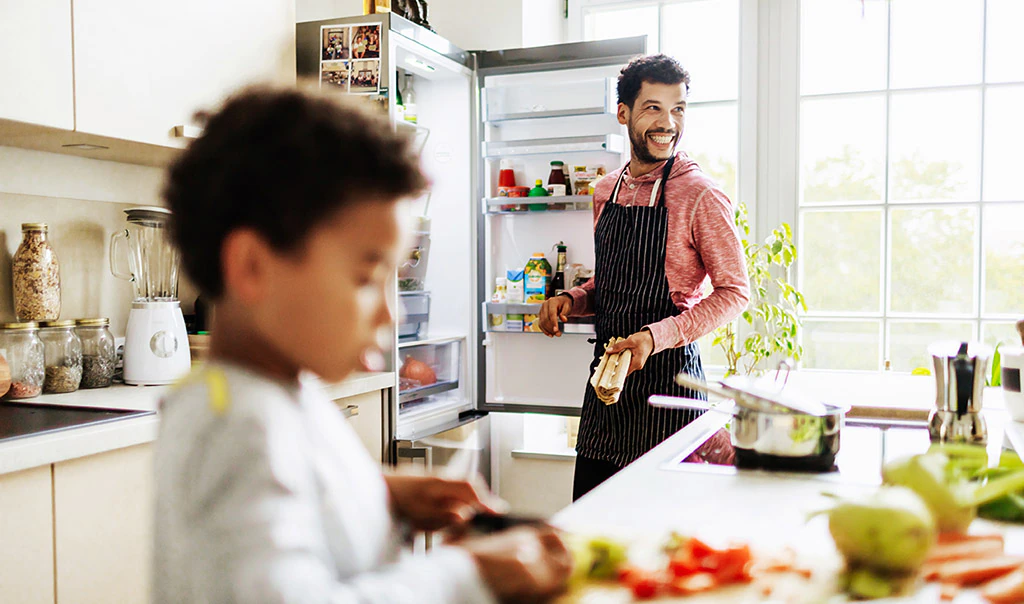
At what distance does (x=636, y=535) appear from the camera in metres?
0.92

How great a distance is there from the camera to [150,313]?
216 cm

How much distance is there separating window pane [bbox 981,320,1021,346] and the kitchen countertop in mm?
2388

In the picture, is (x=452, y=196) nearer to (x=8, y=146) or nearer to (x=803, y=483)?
(x=8, y=146)

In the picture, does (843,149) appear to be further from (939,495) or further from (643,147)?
(939,495)

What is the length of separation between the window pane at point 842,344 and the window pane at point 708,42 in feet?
3.01

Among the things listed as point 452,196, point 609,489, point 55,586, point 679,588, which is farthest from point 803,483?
point 452,196

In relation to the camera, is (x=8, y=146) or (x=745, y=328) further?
(x=745, y=328)

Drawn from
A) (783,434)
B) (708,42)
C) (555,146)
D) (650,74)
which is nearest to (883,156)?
(708,42)

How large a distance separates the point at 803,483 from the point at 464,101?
213 cm

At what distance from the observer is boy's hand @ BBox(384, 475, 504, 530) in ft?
2.70

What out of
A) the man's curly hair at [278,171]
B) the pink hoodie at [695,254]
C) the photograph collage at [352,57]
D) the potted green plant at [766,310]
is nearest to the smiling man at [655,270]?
the pink hoodie at [695,254]

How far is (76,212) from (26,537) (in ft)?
3.27

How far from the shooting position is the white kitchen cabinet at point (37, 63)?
5.57 ft

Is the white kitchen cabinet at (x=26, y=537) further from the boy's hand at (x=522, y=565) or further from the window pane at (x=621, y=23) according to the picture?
the window pane at (x=621, y=23)
